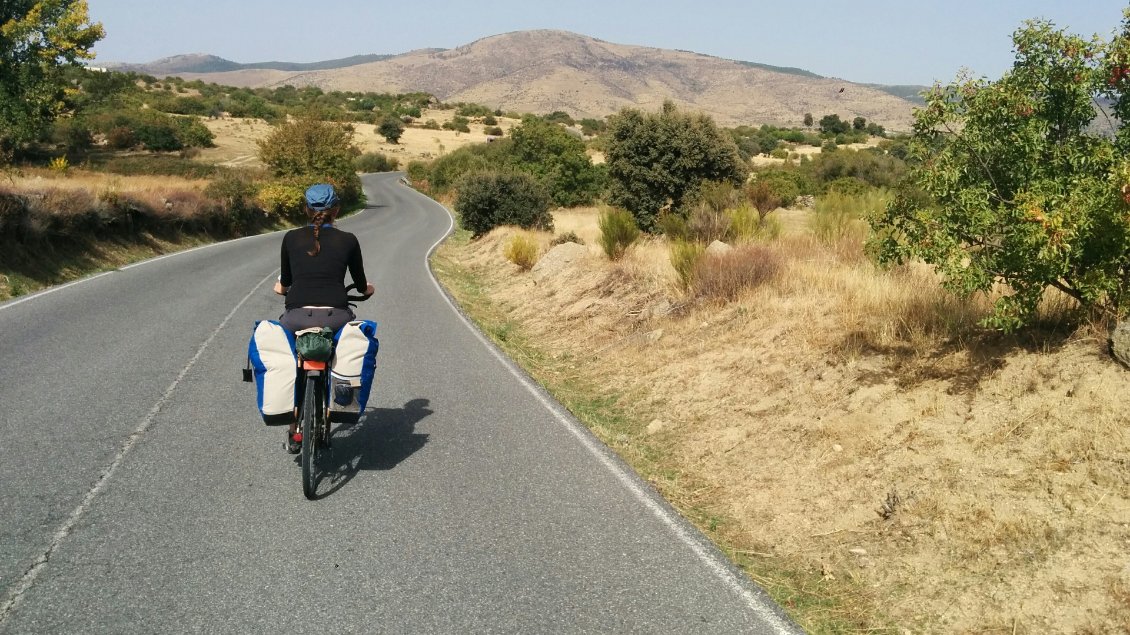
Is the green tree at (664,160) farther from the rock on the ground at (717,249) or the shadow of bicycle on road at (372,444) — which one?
the shadow of bicycle on road at (372,444)

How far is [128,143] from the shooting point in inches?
2403

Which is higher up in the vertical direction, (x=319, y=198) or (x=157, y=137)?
(x=319, y=198)

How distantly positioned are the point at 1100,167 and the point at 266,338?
255 inches

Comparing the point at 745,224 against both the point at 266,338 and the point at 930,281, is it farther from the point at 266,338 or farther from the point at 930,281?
the point at 266,338

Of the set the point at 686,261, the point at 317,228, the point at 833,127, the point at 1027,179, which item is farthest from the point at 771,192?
the point at 833,127

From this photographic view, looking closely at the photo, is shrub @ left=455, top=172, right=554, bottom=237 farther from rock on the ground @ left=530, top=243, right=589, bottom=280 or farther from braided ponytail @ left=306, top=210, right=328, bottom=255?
braided ponytail @ left=306, top=210, right=328, bottom=255

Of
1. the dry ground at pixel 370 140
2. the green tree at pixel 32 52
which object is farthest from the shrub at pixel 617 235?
the dry ground at pixel 370 140

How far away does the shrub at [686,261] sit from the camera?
12211mm

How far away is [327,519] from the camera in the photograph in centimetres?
501

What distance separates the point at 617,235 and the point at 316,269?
11896 millimetres

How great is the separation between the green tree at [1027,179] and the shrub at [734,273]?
4407 mm

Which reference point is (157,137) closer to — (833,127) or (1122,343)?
(1122,343)

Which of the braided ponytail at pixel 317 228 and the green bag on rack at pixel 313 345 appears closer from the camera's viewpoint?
the green bag on rack at pixel 313 345

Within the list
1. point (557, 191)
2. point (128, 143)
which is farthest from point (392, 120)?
point (557, 191)
